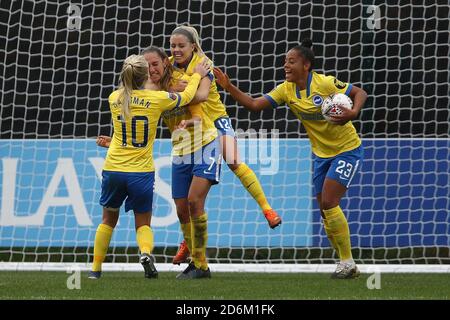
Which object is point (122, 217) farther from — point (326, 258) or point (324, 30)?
point (324, 30)

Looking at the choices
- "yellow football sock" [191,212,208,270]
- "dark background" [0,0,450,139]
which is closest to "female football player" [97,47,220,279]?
"yellow football sock" [191,212,208,270]

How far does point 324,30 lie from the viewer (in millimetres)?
11758

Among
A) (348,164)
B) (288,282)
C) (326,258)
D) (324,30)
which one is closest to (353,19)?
(324,30)

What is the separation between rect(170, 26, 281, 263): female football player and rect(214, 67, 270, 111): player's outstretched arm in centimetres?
8

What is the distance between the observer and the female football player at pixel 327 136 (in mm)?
8312

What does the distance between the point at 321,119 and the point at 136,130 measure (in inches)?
63.0

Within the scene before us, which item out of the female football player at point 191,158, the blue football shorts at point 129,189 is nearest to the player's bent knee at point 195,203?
the female football player at point 191,158

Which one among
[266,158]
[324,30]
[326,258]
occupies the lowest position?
[326,258]

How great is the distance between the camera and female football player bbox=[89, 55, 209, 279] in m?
7.62

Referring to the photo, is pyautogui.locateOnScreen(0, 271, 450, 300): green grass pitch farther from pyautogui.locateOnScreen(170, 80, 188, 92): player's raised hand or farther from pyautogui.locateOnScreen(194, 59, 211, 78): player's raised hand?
pyautogui.locateOnScreen(194, 59, 211, 78): player's raised hand

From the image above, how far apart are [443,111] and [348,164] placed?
359 centimetres

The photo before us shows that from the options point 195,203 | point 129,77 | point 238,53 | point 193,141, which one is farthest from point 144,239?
point 238,53
